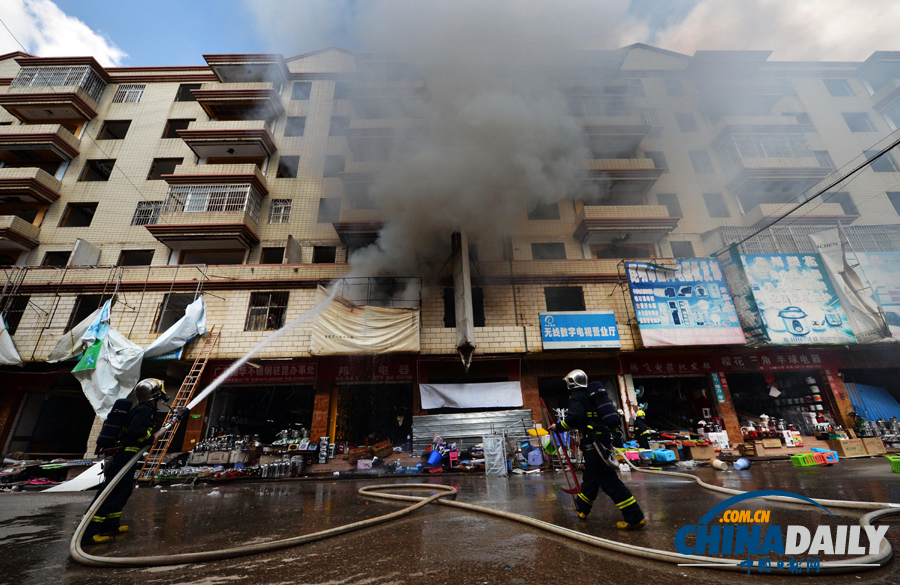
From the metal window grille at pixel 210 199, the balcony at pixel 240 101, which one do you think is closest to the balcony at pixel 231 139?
the balcony at pixel 240 101

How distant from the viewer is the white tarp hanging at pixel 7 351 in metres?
12.2

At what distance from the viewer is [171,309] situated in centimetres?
1389

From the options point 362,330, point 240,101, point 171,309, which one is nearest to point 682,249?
point 362,330

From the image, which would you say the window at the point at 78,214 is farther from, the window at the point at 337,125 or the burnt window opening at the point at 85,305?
the window at the point at 337,125

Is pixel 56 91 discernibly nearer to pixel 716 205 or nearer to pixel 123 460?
pixel 123 460

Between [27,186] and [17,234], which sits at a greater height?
[27,186]

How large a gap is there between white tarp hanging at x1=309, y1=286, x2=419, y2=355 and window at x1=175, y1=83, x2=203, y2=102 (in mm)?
16884

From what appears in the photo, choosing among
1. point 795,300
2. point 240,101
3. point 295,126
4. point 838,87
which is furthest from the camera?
point 838,87

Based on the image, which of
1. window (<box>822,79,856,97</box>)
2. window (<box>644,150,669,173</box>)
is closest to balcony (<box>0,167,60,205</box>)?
window (<box>644,150,669,173</box>)

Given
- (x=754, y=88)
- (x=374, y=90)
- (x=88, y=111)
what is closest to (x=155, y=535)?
(x=374, y=90)

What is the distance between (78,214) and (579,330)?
23562mm

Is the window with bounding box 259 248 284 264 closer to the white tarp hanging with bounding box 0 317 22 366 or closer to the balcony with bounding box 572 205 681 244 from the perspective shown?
the white tarp hanging with bounding box 0 317 22 366

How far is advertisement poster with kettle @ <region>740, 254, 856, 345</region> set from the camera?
12.7m

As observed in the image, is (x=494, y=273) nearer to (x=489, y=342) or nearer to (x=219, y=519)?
(x=489, y=342)
